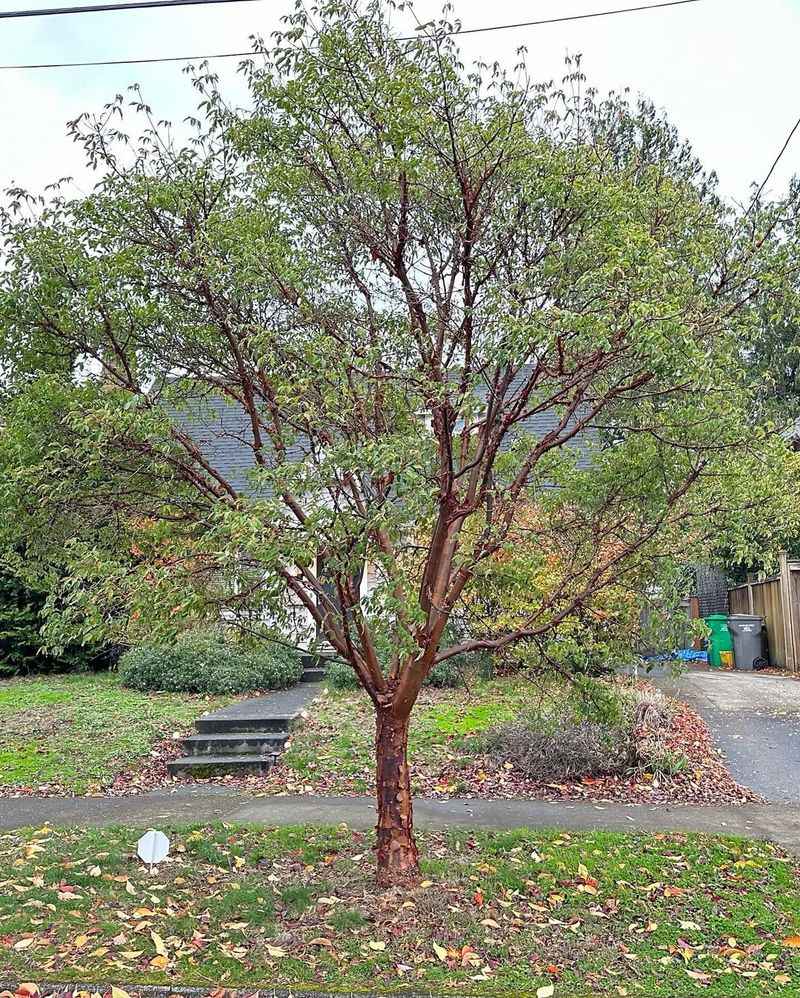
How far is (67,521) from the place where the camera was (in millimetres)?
4949

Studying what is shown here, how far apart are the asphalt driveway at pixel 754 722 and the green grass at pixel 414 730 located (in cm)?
201

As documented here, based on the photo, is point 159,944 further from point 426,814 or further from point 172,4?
point 172,4

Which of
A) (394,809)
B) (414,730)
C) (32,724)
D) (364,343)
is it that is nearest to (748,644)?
(414,730)

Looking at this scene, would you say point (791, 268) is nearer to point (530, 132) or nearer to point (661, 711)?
point (530, 132)

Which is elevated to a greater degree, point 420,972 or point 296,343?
point 296,343

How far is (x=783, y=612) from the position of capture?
1532 centimetres

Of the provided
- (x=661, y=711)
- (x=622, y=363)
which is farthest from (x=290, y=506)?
Result: (x=661, y=711)

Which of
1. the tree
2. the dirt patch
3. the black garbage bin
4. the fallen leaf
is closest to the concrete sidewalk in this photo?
the tree

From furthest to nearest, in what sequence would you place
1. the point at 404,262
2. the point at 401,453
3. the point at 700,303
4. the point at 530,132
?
the point at 404,262 → the point at 530,132 → the point at 700,303 → the point at 401,453

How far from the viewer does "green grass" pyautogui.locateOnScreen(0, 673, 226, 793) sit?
26.8 feet

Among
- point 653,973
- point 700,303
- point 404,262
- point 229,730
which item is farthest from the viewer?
point 229,730

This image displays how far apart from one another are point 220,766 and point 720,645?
11538 mm

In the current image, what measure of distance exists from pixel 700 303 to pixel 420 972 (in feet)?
11.9

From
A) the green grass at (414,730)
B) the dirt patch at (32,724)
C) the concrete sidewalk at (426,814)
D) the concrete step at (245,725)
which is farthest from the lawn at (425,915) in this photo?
the dirt patch at (32,724)
